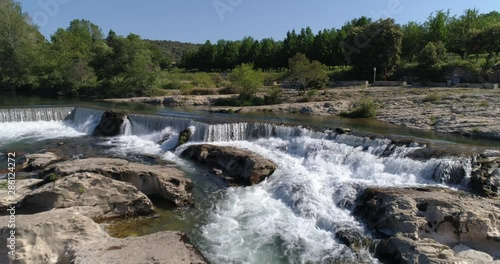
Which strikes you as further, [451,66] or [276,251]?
[451,66]

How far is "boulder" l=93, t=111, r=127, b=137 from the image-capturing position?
20656mm

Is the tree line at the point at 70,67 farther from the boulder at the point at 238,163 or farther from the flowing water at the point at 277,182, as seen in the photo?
the boulder at the point at 238,163

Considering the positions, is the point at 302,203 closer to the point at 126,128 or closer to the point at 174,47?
the point at 126,128

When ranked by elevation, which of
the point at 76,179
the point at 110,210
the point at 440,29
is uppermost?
the point at 440,29

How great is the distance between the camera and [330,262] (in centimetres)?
762

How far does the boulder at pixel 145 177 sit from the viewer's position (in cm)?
1067

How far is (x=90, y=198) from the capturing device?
30.1 ft

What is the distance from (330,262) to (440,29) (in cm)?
4623

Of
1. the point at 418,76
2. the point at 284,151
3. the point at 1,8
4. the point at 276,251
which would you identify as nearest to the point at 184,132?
the point at 284,151

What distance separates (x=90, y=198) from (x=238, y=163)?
5.52 meters

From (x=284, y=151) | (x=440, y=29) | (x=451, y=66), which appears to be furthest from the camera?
(x=440, y=29)

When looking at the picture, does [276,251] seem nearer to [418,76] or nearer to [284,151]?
[284,151]

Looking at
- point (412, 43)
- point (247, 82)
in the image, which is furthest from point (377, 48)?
point (247, 82)

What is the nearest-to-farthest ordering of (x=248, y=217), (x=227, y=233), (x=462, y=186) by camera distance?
(x=227, y=233) → (x=248, y=217) → (x=462, y=186)
